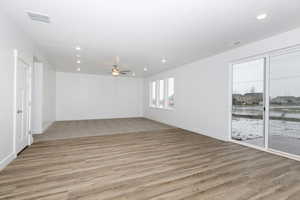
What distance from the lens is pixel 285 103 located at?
3.50 meters

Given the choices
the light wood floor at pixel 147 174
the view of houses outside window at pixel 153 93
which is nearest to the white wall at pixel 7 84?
the light wood floor at pixel 147 174

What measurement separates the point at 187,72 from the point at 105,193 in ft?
18.5

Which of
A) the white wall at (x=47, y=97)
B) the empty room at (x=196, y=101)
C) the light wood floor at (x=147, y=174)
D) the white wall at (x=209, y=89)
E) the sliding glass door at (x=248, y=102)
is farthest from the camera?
the white wall at (x=47, y=97)

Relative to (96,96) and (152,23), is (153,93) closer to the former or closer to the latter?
(96,96)

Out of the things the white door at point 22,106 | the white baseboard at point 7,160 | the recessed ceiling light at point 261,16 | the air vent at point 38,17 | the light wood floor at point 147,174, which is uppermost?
the recessed ceiling light at point 261,16

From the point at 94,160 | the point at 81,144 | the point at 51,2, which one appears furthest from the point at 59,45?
the point at 94,160

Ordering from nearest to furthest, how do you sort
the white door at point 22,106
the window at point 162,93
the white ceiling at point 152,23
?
the white ceiling at point 152,23
the white door at point 22,106
the window at point 162,93

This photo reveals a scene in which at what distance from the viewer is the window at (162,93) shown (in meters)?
7.95

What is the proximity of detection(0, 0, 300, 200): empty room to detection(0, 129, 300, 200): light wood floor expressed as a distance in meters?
0.02

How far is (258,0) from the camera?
2.31 meters

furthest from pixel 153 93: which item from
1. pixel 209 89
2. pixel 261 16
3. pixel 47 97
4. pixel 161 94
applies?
pixel 261 16

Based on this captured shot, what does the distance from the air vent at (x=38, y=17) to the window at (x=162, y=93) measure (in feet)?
19.1

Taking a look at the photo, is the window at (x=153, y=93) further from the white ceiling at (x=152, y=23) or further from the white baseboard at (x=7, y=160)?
the white baseboard at (x=7, y=160)

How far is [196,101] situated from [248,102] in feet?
6.35
